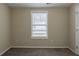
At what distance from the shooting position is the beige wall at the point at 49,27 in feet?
6.93

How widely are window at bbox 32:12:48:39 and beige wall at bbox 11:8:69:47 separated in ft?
0.25

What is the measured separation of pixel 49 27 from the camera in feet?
7.73

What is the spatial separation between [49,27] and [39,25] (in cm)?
34

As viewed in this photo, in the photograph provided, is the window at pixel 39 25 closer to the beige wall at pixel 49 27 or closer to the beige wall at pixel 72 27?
the beige wall at pixel 49 27

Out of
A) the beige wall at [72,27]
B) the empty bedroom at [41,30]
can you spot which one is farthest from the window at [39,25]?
the beige wall at [72,27]

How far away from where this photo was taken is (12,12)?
6.79ft

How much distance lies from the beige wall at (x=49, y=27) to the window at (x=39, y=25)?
3.0 inches

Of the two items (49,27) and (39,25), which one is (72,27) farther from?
(39,25)

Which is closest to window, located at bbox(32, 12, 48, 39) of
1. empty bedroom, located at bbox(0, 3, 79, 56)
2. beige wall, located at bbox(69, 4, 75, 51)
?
empty bedroom, located at bbox(0, 3, 79, 56)

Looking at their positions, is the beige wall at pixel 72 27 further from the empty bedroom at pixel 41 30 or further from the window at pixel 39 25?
the window at pixel 39 25

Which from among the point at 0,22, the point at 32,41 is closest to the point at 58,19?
the point at 32,41

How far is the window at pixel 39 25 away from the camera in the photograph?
6.84ft

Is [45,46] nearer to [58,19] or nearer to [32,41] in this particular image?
[32,41]

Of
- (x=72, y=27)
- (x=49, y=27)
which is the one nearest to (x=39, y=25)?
(x=49, y=27)
